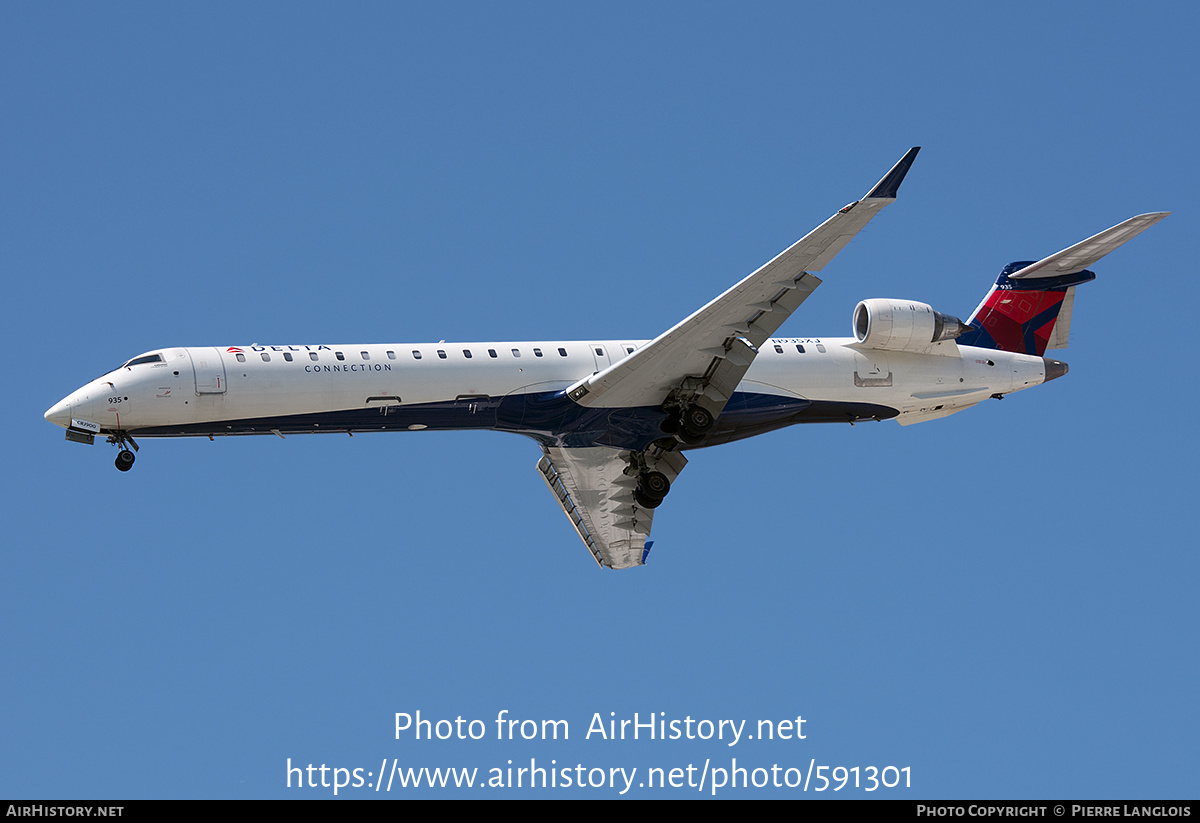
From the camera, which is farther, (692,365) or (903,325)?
(903,325)

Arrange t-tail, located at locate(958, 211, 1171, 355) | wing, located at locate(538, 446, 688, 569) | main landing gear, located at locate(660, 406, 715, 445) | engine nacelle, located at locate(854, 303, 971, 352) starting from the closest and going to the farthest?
1. main landing gear, located at locate(660, 406, 715, 445)
2. engine nacelle, located at locate(854, 303, 971, 352)
3. wing, located at locate(538, 446, 688, 569)
4. t-tail, located at locate(958, 211, 1171, 355)

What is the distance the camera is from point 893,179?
74.4ft

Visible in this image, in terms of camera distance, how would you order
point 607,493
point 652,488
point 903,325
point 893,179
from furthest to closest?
point 607,493 → point 652,488 → point 903,325 → point 893,179

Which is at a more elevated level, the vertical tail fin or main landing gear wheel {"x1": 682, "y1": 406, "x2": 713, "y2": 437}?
the vertical tail fin

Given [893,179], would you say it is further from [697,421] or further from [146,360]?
[146,360]

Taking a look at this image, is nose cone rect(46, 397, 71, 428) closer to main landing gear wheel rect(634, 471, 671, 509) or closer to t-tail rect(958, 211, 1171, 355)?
main landing gear wheel rect(634, 471, 671, 509)

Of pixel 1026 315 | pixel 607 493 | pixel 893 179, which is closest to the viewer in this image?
pixel 893 179

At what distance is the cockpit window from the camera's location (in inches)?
997

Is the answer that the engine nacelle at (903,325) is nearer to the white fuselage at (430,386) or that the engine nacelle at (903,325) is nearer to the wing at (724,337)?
the white fuselage at (430,386)

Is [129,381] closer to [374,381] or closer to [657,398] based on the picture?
[374,381]

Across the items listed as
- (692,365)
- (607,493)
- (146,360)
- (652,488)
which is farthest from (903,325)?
(146,360)

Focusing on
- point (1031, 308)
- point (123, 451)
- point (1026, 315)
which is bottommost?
point (123, 451)

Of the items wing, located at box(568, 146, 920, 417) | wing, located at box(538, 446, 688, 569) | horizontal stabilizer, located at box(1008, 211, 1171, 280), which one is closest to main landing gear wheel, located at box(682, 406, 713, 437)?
wing, located at box(568, 146, 920, 417)

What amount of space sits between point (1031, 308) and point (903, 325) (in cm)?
377
